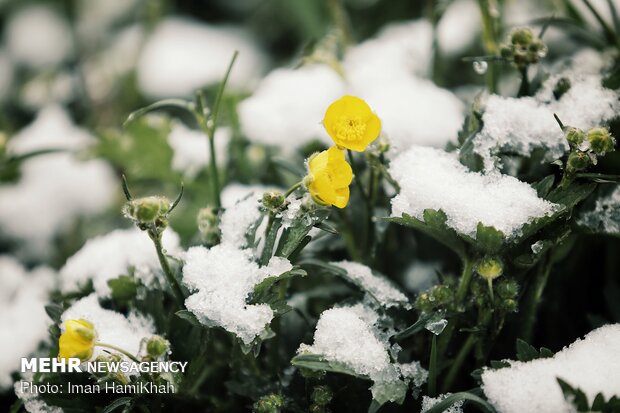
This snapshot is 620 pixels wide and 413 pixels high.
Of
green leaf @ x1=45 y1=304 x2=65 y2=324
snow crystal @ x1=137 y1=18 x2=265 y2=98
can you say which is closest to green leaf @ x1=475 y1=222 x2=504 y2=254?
green leaf @ x1=45 y1=304 x2=65 y2=324

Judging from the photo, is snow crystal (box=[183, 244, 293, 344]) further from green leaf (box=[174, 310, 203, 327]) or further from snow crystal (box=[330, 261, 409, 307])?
snow crystal (box=[330, 261, 409, 307])

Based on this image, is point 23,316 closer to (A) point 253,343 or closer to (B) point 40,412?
(B) point 40,412

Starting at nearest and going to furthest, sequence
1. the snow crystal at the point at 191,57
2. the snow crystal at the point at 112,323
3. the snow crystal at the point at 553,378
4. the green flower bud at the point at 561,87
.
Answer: the snow crystal at the point at 553,378 → the snow crystal at the point at 112,323 → the green flower bud at the point at 561,87 → the snow crystal at the point at 191,57

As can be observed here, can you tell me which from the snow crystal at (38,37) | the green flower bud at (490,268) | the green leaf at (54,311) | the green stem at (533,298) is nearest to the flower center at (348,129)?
the green flower bud at (490,268)

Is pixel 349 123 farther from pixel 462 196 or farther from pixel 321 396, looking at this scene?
pixel 321 396

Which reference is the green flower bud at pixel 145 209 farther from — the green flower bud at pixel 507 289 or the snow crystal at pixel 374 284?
the green flower bud at pixel 507 289

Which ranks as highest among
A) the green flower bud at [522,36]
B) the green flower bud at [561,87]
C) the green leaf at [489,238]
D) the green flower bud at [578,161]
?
the green flower bud at [522,36]
